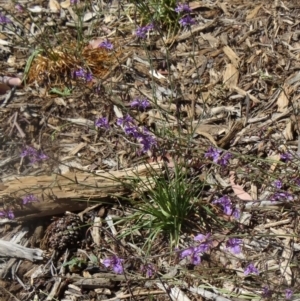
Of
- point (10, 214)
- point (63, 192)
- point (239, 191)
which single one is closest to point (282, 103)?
point (239, 191)

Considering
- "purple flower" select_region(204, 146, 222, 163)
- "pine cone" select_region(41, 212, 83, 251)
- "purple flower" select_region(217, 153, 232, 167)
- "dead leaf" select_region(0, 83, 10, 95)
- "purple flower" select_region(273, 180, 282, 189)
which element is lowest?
"pine cone" select_region(41, 212, 83, 251)

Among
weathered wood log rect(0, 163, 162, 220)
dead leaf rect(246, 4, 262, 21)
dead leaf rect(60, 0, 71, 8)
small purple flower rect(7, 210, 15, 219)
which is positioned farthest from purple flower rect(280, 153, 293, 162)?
dead leaf rect(60, 0, 71, 8)

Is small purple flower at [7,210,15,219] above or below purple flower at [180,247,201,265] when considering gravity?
below

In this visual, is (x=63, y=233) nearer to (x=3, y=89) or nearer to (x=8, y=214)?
(x=8, y=214)

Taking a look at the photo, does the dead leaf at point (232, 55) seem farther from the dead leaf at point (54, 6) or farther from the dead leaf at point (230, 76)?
the dead leaf at point (54, 6)

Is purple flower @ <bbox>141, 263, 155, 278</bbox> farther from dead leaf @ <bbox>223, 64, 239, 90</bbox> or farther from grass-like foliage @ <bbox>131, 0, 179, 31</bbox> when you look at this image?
grass-like foliage @ <bbox>131, 0, 179, 31</bbox>

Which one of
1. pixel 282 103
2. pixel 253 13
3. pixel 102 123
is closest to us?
pixel 102 123
